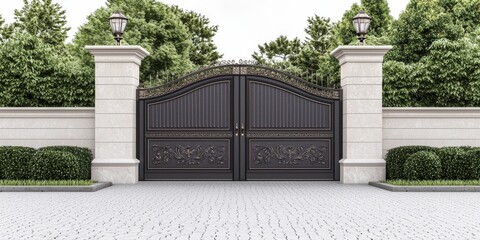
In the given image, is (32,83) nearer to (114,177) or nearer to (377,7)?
(114,177)

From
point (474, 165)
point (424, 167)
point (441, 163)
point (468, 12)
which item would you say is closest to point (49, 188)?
point (424, 167)

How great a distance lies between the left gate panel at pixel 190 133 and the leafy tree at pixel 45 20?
3727cm

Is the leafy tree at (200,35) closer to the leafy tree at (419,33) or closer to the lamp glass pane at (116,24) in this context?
the leafy tree at (419,33)

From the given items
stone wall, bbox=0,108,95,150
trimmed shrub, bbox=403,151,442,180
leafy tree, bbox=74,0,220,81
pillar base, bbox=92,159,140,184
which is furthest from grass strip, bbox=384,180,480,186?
leafy tree, bbox=74,0,220,81

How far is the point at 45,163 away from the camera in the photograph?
52.4 ft

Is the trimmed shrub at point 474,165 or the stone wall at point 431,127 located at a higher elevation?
the stone wall at point 431,127

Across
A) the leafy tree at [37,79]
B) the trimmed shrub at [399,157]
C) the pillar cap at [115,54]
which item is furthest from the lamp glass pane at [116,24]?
the leafy tree at [37,79]

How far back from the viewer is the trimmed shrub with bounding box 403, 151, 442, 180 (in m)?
16.0

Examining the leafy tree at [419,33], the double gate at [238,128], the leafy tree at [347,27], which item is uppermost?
the leafy tree at [347,27]

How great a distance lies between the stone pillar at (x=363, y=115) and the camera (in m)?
17.4

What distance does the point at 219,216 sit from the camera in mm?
10383

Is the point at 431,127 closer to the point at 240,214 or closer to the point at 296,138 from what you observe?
the point at 296,138

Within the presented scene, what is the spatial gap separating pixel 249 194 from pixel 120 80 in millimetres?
5021

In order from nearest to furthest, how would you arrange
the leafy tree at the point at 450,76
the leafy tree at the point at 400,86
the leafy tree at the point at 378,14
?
the leafy tree at the point at 450,76, the leafy tree at the point at 400,86, the leafy tree at the point at 378,14
